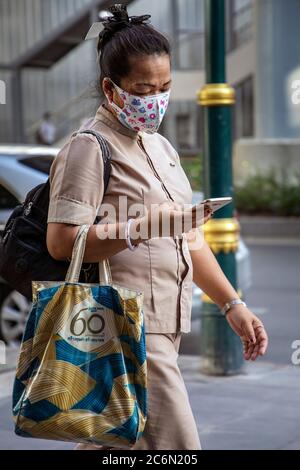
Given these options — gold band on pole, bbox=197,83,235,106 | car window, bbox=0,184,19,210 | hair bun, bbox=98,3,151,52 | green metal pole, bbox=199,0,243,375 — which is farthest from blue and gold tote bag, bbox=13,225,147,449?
car window, bbox=0,184,19,210

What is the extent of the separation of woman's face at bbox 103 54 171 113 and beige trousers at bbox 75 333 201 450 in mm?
696

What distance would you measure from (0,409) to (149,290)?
3.04 metres

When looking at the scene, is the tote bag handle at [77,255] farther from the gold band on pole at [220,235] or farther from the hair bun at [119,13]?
the gold band on pole at [220,235]

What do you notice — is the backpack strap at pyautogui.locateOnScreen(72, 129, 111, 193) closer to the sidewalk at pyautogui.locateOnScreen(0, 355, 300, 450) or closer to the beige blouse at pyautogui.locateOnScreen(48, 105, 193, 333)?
the beige blouse at pyautogui.locateOnScreen(48, 105, 193, 333)

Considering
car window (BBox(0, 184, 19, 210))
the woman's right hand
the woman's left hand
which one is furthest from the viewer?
car window (BBox(0, 184, 19, 210))

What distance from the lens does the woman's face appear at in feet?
9.37

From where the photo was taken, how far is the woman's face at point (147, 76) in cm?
286

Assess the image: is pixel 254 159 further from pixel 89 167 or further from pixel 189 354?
pixel 89 167

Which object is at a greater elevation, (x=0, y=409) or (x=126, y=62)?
(x=126, y=62)

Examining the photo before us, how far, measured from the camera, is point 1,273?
2914 millimetres

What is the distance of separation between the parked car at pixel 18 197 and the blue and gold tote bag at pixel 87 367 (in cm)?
480

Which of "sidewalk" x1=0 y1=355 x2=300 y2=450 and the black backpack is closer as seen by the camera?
the black backpack

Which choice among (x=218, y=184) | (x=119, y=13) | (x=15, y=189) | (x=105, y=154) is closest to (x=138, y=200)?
(x=105, y=154)
